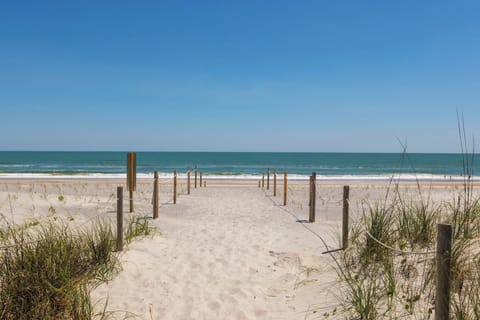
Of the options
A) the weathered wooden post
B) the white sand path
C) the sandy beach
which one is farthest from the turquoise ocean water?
the white sand path

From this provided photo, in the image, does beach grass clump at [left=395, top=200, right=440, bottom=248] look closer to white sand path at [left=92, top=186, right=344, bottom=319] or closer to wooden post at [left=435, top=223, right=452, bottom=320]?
white sand path at [left=92, top=186, right=344, bottom=319]

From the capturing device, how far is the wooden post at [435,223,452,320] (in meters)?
2.94

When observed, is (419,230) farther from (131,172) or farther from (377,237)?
(131,172)

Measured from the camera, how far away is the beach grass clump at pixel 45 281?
3.64 metres

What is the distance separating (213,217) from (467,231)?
6.91 m

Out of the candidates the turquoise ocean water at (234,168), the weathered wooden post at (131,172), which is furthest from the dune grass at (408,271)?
the turquoise ocean water at (234,168)

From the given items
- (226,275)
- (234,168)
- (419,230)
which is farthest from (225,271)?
(234,168)

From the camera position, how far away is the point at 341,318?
393cm

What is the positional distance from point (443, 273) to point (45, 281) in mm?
4075

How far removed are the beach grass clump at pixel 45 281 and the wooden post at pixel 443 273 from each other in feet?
11.5

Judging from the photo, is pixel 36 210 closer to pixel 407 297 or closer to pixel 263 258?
pixel 263 258

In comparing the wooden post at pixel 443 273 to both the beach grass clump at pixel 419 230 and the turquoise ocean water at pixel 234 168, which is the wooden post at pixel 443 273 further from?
the turquoise ocean water at pixel 234 168

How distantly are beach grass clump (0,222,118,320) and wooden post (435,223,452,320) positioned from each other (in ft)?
11.5

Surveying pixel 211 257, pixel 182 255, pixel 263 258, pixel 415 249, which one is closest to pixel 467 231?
pixel 415 249
